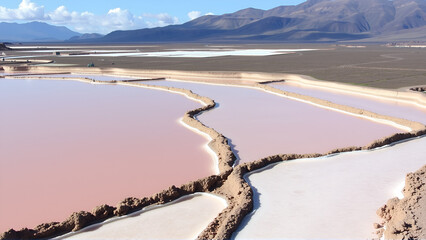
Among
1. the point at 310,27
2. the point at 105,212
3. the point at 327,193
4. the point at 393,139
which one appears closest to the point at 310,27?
the point at 310,27

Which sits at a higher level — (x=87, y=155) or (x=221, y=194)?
(x=87, y=155)

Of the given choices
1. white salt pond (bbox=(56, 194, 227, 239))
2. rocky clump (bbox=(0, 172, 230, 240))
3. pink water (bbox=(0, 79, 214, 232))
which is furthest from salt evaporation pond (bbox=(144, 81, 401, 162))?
white salt pond (bbox=(56, 194, 227, 239))

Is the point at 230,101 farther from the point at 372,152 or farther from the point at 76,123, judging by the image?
the point at 372,152

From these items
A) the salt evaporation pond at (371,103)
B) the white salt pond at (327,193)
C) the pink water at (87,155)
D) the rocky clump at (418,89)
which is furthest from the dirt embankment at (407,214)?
the rocky clump at (418,89)

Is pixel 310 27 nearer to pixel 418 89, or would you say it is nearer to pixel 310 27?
pixel 310 27

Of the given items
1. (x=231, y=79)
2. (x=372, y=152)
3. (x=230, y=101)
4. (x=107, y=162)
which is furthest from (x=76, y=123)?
→ (x=231, y=79)

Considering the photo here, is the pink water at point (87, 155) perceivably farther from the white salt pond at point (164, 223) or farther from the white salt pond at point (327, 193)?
the white salt pond at point (327, 193)

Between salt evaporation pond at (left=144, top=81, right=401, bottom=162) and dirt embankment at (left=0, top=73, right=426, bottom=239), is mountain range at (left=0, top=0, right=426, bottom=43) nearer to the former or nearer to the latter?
salt evaporation pond at (left=144, top=81, right=401, bottom=162)
